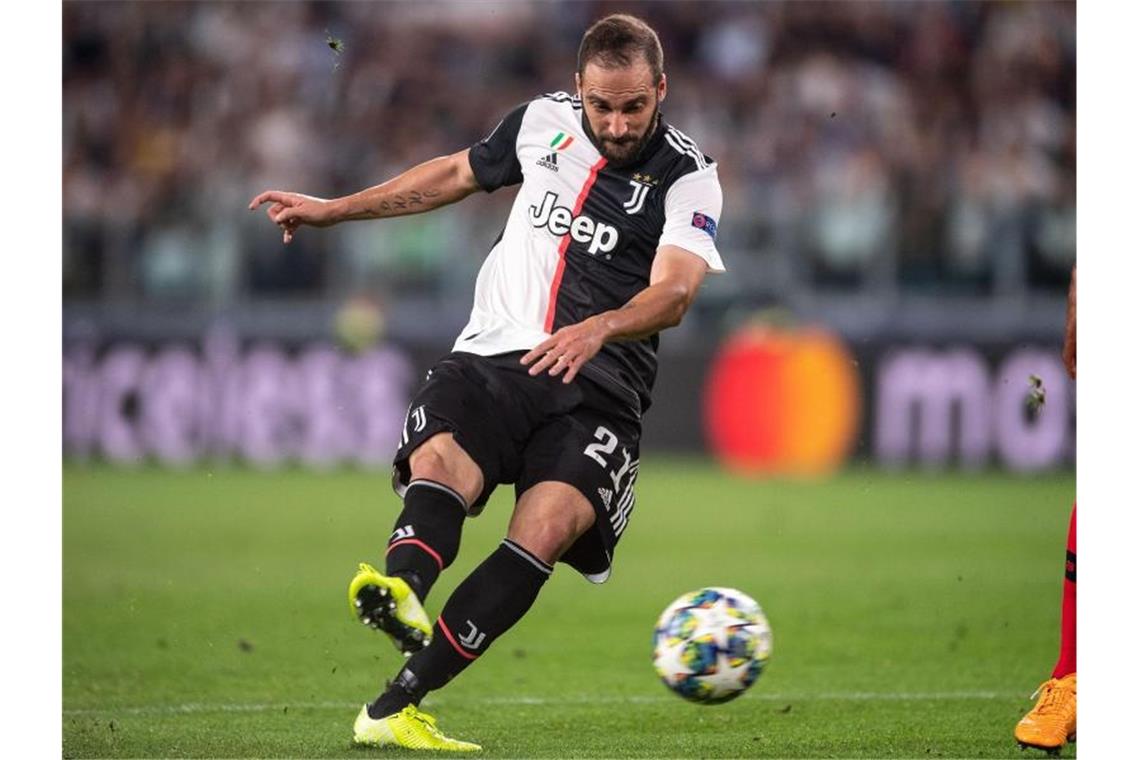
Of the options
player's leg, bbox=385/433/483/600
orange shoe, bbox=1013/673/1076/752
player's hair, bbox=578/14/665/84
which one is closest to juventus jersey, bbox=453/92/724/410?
player's hair, bbox=578/14/665/84

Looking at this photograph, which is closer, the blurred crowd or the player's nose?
the player's nose

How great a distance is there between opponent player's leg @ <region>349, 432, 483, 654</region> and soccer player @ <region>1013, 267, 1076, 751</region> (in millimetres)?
1908

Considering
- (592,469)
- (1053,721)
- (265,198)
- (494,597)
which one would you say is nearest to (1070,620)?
(1053,721)

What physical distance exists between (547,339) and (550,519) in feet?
1.99

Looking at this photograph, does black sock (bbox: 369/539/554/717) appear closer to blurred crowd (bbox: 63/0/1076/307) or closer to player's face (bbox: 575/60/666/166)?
player's face (bbox: 575/60/666/166)

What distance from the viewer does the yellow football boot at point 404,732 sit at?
5422mm

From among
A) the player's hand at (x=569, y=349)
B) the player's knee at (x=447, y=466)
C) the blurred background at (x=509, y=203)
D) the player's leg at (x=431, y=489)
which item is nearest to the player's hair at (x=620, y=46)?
the player's hand at (x=569, y=349)

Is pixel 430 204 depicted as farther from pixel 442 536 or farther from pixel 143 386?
pixel 143 386

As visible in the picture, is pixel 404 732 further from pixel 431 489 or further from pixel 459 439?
pixel 459 439

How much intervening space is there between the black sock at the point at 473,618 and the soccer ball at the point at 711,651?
0.49m

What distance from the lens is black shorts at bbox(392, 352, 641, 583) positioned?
5652 millimetres

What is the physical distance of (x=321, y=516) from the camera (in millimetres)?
14195
